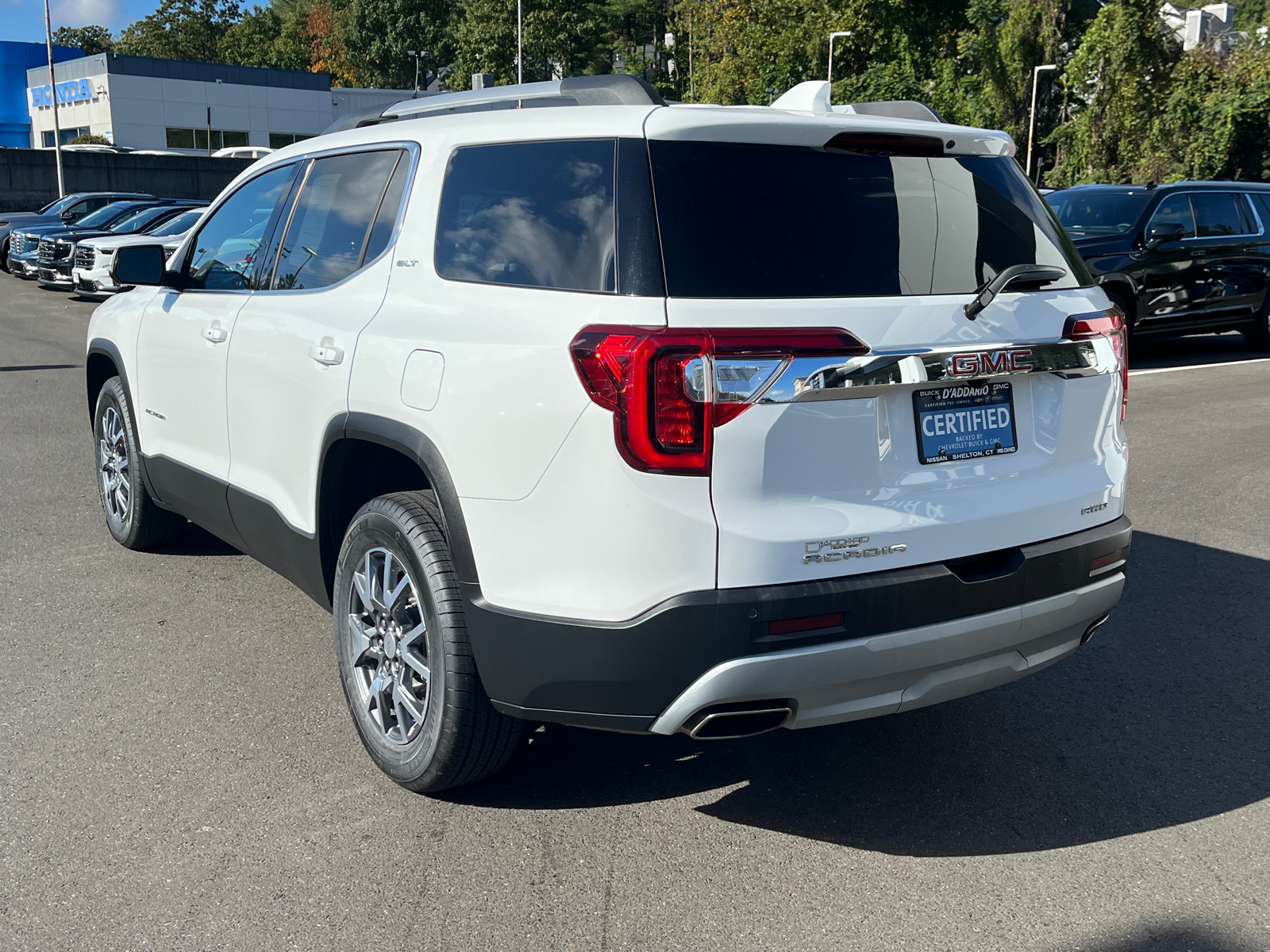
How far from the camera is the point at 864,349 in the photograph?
9.28ft

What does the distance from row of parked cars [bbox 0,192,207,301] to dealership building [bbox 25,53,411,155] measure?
36305mm

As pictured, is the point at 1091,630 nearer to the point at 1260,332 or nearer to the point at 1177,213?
the point at 1177,213

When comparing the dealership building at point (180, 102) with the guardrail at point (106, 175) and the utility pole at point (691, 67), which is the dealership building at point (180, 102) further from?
the guardrail at point (106, 175)

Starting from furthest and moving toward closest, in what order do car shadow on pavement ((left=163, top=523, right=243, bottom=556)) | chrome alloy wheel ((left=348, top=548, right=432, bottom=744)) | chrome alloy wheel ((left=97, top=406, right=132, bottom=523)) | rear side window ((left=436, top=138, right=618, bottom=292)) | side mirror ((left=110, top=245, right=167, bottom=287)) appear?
car shadow on pavement ((left=163, top=523, right=243, bottom=556)) < chrome alloy wheel ((left=97, top=406, right=132, bottom=523)) < side mirror ((left=110, top=245, right=167, bottom=287)) < chrome alloy wheel ((left=348, top=548, right=432, bottom=744)) < rear side window ((left=436, top=138, right=618, bottom=292))

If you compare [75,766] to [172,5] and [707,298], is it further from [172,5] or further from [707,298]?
[172,5]

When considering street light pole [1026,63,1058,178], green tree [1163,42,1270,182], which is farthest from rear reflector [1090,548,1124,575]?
street light pole [1026,63,1058,178]

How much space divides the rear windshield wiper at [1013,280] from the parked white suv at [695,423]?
14 mm

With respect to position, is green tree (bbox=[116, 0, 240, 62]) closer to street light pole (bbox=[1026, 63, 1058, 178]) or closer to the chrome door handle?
street light pole (bbox=[1026, 63, 1058, 178])

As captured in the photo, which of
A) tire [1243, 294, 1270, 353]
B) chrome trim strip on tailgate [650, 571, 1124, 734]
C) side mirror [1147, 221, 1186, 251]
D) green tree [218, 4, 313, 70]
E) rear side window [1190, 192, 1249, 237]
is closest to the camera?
chrome trim strip on tailgate [650, 571, 1124, 734]

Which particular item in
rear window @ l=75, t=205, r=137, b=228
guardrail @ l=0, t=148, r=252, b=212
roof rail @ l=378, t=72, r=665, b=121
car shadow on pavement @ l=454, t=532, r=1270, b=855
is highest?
guardrail @ l=0, t=148, r=252, b=212

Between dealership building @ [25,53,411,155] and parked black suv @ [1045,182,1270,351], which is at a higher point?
dealership building @ [25,53,411,155]

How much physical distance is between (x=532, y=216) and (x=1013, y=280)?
1.31 metres

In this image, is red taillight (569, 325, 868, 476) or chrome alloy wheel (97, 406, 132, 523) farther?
chrome alloy wheel (97, 406, 132, 523)

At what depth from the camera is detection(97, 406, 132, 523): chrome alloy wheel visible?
566 centimetres
